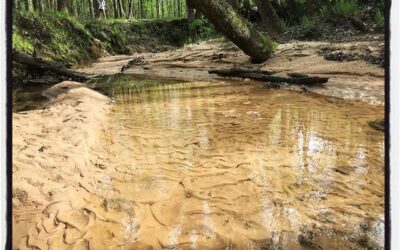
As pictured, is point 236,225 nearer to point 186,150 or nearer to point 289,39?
point 186,150

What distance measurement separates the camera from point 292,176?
6.26ft

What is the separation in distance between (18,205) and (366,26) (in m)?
5.34

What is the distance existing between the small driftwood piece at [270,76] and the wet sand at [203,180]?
938 millimetres

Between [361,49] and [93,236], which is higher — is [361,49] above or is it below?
above

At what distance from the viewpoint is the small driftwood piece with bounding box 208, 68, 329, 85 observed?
Result: 13.6ft

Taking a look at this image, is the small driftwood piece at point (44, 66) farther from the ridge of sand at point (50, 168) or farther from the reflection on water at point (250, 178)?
the reflection on water at point (250, 178)

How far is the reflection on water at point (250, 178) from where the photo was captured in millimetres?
1436

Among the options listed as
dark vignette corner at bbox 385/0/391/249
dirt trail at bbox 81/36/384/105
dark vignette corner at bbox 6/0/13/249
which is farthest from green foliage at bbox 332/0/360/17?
dark vignette corner at bbox 6/0/13/249

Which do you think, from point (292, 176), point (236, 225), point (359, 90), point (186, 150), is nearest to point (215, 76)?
point (359, 90)

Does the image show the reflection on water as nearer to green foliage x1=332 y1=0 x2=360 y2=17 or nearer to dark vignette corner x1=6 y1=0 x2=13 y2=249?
dark vignette corner x1=6 y1=0 x2=13 y2=249

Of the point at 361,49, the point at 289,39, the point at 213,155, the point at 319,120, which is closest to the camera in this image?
the point at 213,155

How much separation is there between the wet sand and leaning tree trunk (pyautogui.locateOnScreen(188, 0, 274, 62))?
231 centimetres

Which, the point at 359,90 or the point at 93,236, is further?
the point at 359,90

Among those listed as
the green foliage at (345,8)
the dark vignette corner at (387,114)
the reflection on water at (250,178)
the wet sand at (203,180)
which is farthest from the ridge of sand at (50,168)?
the green foliage at (345,8)
